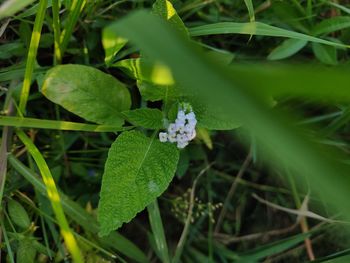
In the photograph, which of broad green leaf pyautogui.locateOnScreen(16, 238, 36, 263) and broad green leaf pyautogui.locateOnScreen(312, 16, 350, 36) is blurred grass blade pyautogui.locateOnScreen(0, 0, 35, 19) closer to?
broad green leaf pyautogui.locateOnScreen(16, 238, 36, 263)

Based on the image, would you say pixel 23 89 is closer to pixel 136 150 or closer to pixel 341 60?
pixel 136 150

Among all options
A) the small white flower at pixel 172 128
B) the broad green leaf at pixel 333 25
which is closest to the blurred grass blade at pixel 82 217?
the small white flower at pixel 172 128

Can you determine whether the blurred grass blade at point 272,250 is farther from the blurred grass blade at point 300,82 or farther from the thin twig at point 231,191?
the blurred grass blade at point 300,82

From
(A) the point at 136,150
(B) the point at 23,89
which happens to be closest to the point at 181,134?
(A) the point at 136,150

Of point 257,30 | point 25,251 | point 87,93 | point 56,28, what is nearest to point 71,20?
point 56,28

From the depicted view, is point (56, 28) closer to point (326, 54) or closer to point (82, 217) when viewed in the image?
point (82, 217)

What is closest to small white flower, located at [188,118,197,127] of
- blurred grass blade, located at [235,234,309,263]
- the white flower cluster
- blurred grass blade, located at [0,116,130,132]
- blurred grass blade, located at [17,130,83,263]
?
the white flower cluster
